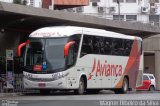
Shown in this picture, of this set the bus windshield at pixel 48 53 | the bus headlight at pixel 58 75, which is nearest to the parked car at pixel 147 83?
the bus windshield at pixel 48 53

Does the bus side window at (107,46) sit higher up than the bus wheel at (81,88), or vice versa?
Answer: the bus side window at (107,46)

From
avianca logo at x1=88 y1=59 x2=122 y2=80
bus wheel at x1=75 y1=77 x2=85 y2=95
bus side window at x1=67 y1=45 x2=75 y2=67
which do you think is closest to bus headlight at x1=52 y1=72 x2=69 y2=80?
bus side window at x1=67 y1=45 x2=75 y2=67

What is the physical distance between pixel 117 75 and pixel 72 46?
5.86 m

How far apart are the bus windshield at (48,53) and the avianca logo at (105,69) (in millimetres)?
2933

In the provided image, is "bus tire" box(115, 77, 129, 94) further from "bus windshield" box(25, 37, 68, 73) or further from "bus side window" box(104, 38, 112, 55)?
"bus windshield" box(25, 37, 68, 73)

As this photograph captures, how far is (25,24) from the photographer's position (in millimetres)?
34938

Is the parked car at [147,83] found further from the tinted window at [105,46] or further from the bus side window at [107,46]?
the bus side window at [107,46]

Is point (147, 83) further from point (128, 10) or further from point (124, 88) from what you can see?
point (128, 10)

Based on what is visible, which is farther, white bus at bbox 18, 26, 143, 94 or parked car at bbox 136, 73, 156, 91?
parked car at bbox 136, 73, 156, 91

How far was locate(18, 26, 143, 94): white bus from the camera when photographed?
1028 inches

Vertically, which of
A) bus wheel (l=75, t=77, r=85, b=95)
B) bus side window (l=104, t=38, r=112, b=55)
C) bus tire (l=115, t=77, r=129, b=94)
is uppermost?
bus side window (l=104, t=38, r=112, b=55)

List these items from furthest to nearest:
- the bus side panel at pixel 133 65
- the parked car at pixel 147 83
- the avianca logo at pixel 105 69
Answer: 1. the parked car at pixel 147 83
2. the bus side panel at pixel 133 65
3. the avianca logo at pixel 105 69

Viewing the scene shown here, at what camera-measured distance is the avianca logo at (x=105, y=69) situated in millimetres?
28886

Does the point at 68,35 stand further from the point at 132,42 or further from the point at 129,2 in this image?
the point at 129,2
